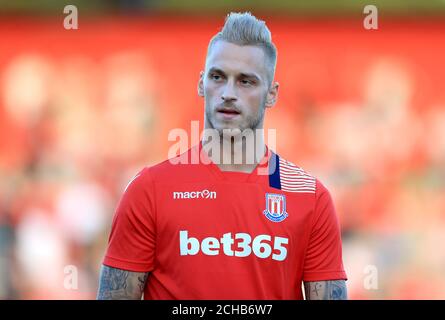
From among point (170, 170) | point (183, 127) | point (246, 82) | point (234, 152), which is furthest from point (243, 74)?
point (183, 127)

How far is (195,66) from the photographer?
9.05 m

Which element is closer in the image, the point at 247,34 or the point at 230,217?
the point at 230,217

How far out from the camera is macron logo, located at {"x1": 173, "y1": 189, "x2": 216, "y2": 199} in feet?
12.4

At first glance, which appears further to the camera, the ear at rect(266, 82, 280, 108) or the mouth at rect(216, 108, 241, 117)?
the ear at rect(266, 82, 280, 108)

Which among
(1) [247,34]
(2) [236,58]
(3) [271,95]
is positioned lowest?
(3) [271,95]

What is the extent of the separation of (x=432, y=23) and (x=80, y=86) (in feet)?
12.0

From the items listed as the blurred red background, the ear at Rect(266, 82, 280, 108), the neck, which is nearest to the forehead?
the ear at Rect(266, 82, 280, 108)

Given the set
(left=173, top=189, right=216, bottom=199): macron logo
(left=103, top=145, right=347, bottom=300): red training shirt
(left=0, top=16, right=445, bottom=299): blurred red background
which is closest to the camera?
(left=103, top=145, right=347, bottom=300): red training shirt

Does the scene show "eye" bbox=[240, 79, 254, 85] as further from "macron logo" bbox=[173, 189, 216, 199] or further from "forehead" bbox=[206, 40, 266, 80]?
"macron logo" bbox=[173, 189, 216, 199]

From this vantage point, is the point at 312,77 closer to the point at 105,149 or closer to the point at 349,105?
the point at 349,105

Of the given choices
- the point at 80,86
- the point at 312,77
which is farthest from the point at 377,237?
the point at 80,86

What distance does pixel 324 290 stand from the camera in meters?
3.78

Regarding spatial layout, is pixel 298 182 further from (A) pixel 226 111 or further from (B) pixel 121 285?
(B) pixel 121 285

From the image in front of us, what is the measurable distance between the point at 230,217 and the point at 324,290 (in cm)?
50
